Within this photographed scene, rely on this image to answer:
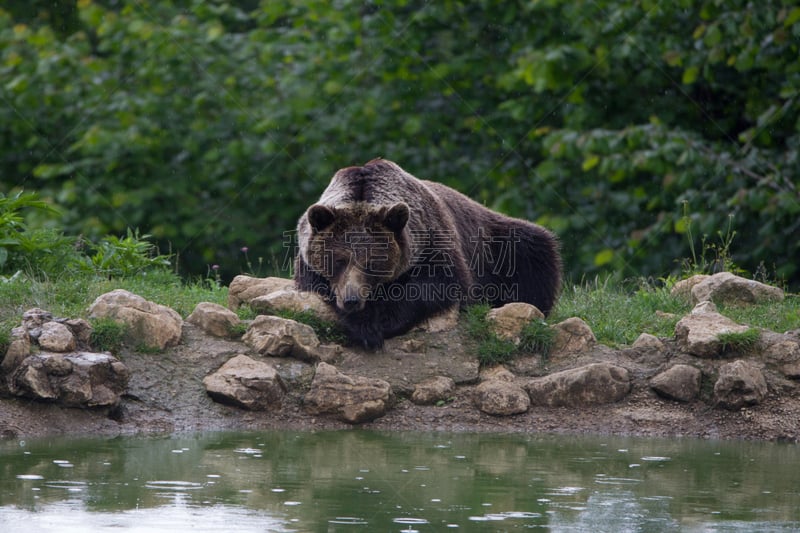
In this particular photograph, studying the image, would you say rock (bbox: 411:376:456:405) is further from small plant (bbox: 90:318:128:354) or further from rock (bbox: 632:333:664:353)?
small plant (bbox: 90:318:128:354)

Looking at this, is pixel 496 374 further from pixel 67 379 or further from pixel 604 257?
pixel 604 257

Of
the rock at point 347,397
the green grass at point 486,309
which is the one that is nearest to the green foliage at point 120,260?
the green grass at point 486,309

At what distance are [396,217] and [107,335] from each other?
2206mm

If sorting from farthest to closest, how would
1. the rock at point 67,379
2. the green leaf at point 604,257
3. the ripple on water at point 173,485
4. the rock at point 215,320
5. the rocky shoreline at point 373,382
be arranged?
the green leaf at point 604,257, the rock at point 215,320, the rocky shoreline at point 373,382, the rock at point 67,379, the ripple on water at point 173,485

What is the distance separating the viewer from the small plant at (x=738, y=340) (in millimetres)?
7715

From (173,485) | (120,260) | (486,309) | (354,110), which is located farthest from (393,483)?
Answer: (354,110)

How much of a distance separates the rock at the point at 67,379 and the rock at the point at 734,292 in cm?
481

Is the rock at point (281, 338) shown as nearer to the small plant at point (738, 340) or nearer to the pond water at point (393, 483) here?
the pond water at point (393, 483)

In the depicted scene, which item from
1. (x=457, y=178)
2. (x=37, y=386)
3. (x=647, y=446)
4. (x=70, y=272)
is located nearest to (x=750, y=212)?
(x=457, y=178)

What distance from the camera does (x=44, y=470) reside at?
219 inches

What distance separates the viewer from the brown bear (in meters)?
8.09

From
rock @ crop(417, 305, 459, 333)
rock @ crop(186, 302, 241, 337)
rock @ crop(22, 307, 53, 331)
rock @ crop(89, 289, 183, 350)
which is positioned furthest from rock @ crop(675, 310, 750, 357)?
rock @ crop(22, 307, 53, 331)

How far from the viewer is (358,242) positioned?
8.16 m

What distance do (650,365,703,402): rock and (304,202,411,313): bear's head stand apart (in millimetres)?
2107
